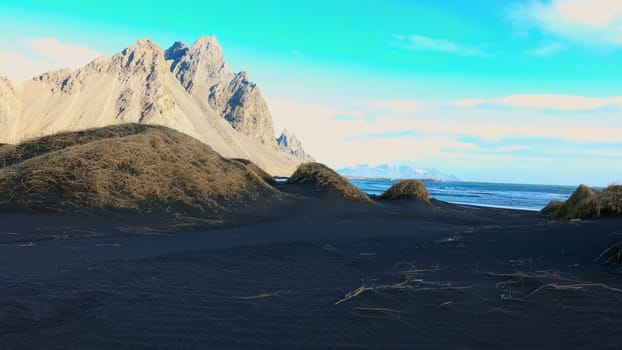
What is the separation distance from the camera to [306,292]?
349cm

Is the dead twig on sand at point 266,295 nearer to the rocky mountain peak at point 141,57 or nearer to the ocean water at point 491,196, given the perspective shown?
the ocean water at point 491,196

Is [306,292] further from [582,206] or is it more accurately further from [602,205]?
[582,206]

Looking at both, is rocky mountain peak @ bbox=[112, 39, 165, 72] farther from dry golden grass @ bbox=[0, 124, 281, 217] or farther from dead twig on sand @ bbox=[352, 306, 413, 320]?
dead twig on sand @ bbox=[352, 306, 413, 320]

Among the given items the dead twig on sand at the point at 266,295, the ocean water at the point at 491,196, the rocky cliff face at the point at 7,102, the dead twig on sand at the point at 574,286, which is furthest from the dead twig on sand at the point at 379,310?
the rocky cliff face at the point at 7,102

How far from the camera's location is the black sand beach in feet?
8.14

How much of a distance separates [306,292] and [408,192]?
1428cm

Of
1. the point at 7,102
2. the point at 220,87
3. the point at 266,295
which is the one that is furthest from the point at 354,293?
the point at 220,87

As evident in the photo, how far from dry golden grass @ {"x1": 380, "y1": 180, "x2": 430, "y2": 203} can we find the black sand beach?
10.4m

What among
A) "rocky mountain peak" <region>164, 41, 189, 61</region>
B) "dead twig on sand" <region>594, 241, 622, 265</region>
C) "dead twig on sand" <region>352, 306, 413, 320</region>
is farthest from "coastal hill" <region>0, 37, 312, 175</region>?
"dead twig on sand" <region>352, 306, 413, 320</region>

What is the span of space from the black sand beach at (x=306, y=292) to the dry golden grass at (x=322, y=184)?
745cm

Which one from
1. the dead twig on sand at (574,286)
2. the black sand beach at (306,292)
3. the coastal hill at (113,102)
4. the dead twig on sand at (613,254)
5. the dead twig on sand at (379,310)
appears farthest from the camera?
the coastal hill at (113,102)

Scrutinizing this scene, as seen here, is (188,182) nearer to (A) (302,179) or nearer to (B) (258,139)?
(A) (302,179)

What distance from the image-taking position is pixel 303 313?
2924 millimetres

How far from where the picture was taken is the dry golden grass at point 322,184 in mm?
14070
